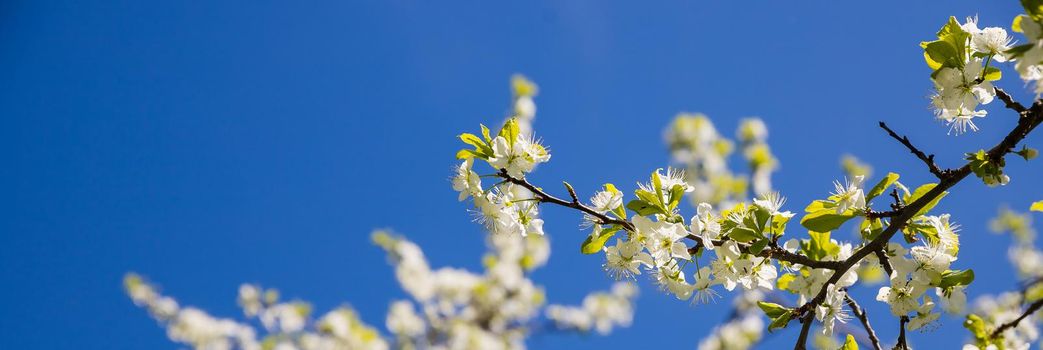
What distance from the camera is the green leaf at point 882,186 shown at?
6.00 feet

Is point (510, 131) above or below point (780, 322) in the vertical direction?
above

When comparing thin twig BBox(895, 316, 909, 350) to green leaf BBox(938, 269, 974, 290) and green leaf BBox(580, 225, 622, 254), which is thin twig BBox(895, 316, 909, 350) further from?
green leaf BBox(580, 225, 622, 254)

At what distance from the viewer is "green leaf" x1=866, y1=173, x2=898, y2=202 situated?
183 cm

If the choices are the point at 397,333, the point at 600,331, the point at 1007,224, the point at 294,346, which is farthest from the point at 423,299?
the point at 1007,224

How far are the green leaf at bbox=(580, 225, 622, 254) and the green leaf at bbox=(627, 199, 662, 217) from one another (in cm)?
13

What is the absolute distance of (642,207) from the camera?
1.92m

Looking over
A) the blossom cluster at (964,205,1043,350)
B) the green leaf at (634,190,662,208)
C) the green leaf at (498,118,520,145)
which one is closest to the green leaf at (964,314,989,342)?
the blossom cluster at (964,205,1043,350)

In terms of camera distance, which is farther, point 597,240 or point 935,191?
point 597,240

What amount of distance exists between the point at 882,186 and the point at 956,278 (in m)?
0.30

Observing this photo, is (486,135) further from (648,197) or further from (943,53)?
(943,53)

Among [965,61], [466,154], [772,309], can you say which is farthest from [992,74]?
[466,154]

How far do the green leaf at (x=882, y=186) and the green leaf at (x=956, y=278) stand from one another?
273 mm

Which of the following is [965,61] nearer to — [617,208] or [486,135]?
[617,208]

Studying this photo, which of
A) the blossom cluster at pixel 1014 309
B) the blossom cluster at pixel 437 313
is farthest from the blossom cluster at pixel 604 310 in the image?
the blossom cluster at pixel 1014 309
